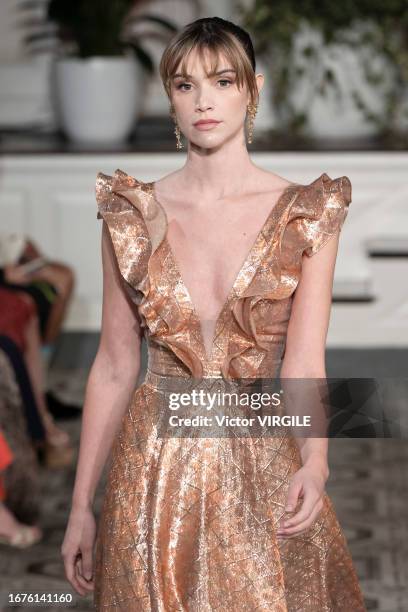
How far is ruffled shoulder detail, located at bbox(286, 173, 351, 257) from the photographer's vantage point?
1.43 metres

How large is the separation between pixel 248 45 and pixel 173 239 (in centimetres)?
25

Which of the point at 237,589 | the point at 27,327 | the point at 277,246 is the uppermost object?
the point at 27,327

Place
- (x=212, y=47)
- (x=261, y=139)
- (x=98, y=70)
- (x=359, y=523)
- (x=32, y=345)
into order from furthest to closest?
(x=261, y=139) < (x=98, y=70) < (x=32, y=345) < (x=359, y=523) < (x=212, y=47)

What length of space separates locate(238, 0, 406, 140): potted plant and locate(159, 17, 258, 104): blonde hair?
4.00 metres

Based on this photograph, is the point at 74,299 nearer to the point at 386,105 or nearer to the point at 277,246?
the point at 386,105

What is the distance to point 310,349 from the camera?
1.42 m

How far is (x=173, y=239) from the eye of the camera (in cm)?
146

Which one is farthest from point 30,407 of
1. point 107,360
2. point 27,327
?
point 107,360

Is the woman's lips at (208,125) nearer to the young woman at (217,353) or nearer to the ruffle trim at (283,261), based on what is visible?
the young woman at (217,353)

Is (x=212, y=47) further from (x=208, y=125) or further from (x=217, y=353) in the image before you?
(x=217, y=353)

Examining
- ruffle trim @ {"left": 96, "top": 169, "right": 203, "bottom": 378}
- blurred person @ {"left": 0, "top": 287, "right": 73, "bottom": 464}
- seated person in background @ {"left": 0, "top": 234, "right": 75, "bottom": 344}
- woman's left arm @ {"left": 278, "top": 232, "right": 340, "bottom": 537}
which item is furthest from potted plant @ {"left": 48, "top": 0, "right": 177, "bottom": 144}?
woman's left arm @ {"left": 278, "top": 232, "right": 340, "bottom": 537}

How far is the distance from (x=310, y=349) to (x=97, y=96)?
4.17 metres

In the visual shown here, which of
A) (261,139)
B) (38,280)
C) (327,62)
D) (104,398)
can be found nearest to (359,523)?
(38,280)

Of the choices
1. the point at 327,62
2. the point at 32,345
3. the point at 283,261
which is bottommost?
the point at 283,261
